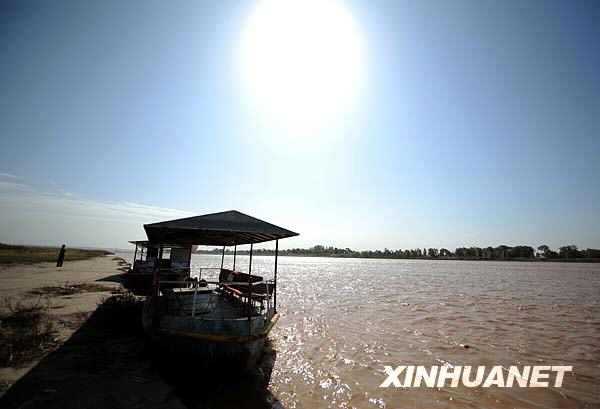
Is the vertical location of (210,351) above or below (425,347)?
above

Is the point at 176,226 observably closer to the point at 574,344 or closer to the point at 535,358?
the point at 535,358

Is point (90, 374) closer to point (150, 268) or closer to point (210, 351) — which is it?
point (210, 351)

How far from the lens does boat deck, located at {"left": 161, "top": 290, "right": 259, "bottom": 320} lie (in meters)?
8.09

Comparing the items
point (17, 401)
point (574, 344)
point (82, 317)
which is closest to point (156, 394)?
point (17, 401)

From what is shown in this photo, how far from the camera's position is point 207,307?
28.9 feet

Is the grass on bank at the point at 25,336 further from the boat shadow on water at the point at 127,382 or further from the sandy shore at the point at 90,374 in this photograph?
the boat shadow on water at the point at 127,382

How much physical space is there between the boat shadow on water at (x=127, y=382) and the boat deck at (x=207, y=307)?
49.0 inches

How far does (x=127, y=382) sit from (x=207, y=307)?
9.98 feet

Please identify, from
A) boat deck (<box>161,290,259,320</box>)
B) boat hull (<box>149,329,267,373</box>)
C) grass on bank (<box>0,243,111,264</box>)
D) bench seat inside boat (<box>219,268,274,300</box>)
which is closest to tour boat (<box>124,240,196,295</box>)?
bench seat inside boat (<box>219,268,274,300</box>)

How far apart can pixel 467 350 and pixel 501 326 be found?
4.66m

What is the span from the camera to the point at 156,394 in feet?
18.1

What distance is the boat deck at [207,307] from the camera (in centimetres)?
809

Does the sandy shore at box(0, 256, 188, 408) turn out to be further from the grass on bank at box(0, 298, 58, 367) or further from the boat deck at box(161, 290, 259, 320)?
the boat deck at box(161, 290, 259, 320)

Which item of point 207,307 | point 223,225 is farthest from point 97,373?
point 223,225
